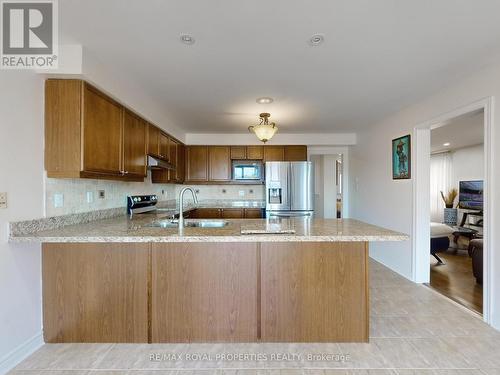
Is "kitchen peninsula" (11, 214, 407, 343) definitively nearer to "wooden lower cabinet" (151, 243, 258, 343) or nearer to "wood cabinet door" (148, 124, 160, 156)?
"wooden lower cabinet" (151, 243, 258, 343)

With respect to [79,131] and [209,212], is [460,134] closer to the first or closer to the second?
[209,212]

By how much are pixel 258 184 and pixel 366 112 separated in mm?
2370

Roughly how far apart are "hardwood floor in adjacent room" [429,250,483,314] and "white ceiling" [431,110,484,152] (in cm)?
212

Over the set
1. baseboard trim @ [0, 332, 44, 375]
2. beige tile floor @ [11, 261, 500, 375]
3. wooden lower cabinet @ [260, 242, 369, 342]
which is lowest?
beige tile floor @ [11, 261, 500, 375]

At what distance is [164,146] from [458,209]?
7494mm

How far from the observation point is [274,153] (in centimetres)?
507

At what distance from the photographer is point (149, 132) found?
10.7 feet

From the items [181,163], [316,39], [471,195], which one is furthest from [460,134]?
[181,163]

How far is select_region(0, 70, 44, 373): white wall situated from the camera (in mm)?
1734

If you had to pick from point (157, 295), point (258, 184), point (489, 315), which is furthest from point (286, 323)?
point (258, 184)

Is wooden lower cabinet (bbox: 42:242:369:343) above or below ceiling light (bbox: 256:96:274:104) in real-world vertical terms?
below

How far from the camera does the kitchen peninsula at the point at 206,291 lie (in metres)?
1.99

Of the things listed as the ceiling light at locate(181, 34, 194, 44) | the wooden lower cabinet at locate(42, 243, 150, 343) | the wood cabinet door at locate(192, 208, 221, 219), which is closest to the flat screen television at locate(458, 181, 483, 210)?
the wood cabinet door at locate(192, 208, 221, 219)

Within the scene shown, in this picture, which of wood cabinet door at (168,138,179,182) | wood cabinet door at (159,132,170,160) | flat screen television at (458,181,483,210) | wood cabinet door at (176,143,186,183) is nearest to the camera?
wood cabinet door at (159,132,170,160)
